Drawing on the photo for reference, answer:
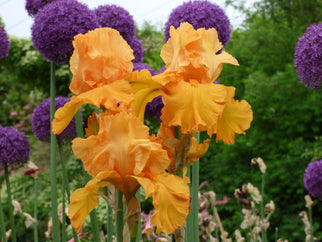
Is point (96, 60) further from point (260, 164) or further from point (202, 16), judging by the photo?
point (260, 164)

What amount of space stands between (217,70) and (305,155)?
148 inches

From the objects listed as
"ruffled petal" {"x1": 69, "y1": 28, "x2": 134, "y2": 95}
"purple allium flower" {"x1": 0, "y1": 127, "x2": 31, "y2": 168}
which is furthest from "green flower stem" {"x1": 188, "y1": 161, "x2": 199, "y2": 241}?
"purple allium flower" {"x1": 0, "y1": 127, "x2": 31, "y2": 168}

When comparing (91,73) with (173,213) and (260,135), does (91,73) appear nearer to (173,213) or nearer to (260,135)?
(173,213)

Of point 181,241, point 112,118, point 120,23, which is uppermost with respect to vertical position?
point 120,23

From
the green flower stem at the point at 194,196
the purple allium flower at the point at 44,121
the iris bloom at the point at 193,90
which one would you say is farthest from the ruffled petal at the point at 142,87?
the purple allium flower at the point at 44,121

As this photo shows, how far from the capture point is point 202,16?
Answer: 1850 mm

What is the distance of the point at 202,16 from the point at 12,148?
1277mm

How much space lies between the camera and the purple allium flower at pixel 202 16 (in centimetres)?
185

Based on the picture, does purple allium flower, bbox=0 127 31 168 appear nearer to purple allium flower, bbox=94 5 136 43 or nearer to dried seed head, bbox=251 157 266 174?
purple allium flower, bbox=94 5 136 43

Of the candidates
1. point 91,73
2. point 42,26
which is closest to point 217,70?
point 91,73

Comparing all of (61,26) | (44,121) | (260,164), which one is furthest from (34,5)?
(260,164)

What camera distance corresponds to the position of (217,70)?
92cm

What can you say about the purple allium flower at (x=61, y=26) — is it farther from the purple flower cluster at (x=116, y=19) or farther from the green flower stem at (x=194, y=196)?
the green flower stem at (x=194, y=196)

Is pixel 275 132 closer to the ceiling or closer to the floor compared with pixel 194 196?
closer to the ceiling
